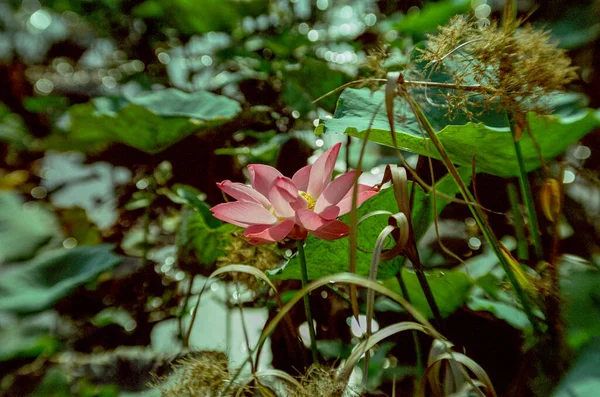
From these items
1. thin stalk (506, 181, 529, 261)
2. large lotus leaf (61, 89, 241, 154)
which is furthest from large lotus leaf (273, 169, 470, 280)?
large lotus leaf (61, 89, 241, 154)

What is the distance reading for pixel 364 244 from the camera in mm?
517

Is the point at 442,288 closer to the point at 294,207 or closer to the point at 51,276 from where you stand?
the point at 294,207

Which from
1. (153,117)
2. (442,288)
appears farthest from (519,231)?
(153,117)

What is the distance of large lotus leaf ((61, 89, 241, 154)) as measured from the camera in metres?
0.86

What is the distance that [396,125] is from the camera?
0.51 meters

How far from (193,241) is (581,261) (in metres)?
0.51

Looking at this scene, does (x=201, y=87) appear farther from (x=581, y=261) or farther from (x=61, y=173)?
(x=581, y=261)

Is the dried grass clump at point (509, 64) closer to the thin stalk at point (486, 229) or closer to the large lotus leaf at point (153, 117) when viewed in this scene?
the thin stalk at point (486, 229)

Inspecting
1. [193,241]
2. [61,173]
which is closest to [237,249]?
[193,241]

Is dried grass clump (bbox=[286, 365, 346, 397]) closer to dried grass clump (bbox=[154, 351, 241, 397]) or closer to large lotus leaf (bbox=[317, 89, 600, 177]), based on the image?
dried grass clump (bbox=[154, 351, 241, 397])

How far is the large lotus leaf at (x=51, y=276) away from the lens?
2.62 feet

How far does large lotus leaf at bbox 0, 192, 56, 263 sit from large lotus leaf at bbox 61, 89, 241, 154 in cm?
27

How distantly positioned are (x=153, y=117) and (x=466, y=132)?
1.84 ft

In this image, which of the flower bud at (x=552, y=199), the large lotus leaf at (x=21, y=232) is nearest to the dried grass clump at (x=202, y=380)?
the flower bud at (x=552, y=199)
